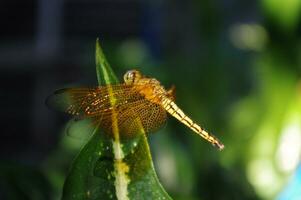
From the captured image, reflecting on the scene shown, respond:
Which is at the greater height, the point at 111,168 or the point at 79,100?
the point at 79,100

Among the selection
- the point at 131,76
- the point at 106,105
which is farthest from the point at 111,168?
the point at 131,76

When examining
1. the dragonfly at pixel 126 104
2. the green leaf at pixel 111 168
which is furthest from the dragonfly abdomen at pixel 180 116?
the green leaf at pixel 111 168

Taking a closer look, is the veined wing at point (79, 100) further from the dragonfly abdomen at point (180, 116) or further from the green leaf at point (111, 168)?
the green leaf at point (111, 168)

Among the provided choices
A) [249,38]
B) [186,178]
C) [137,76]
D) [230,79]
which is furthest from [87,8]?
[137,76]

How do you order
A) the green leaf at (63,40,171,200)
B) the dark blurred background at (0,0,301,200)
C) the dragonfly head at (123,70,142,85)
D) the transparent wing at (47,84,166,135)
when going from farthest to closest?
1. the dark blurred background at (0,0,301,200)
2. the dragonfly head at (123,70,142,85)
3. the transparent wing at (47,84,166,135)
4. the green leaf at (63,40,171,200)

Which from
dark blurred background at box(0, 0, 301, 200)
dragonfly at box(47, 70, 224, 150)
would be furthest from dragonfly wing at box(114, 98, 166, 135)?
dark blurred background at box(0, 0, 301, 200)

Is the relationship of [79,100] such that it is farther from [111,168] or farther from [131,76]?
[111,168]

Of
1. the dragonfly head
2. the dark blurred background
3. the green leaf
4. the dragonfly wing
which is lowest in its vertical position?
the green leaf

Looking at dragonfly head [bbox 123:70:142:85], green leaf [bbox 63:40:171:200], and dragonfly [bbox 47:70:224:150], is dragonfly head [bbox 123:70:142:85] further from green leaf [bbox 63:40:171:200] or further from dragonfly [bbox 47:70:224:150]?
green leaf [bbox 63:40:171:200]
